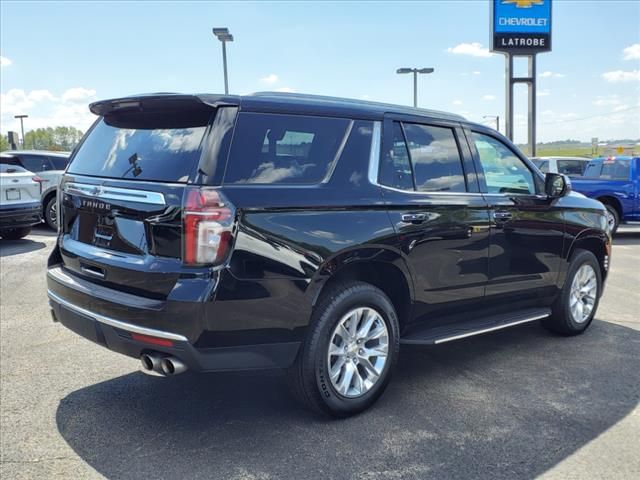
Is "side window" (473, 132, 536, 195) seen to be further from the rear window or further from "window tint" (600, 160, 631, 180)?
"window tint" (600, 160, 631, 180)

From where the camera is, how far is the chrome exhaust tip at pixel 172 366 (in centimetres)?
311

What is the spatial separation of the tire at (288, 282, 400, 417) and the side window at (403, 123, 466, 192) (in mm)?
921

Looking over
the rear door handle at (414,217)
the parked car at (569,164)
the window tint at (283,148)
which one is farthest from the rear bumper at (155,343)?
the parked car at (569,164)

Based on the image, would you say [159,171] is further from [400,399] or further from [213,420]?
[400,399]

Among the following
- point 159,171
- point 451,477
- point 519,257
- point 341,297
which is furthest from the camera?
point 519,257

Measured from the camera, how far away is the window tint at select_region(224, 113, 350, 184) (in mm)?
3236

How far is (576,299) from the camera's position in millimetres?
5480

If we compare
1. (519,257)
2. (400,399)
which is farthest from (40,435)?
(519,257)

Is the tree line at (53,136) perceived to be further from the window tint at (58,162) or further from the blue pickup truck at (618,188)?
the blue pickup truck at (618,188)

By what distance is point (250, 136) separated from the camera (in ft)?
10.8

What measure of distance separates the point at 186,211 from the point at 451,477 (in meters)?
1.86

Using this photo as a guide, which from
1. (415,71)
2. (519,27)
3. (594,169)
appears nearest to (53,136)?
(415,71)

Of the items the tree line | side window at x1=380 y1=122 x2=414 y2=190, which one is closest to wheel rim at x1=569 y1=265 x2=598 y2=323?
side window at x1=380 y1=122 x2=414 y2=190

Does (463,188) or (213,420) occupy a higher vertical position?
(463,188)
